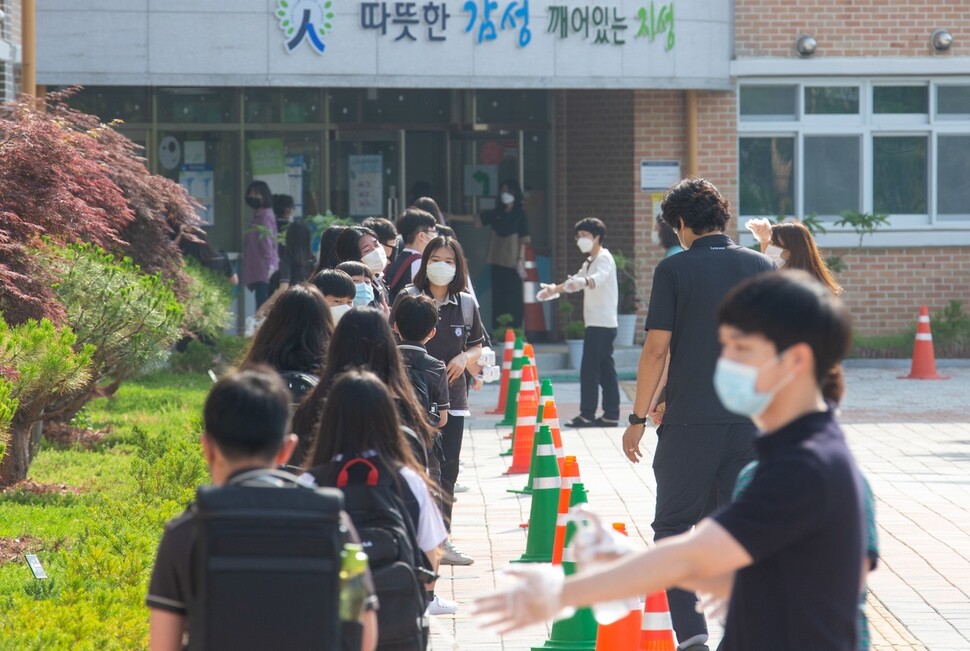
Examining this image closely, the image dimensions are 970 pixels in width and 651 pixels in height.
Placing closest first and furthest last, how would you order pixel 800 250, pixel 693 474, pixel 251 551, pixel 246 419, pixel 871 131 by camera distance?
pixel 251 551 < pixel 246 419 < pixel 693 474 < pixel 800 250 < pixel 871 131

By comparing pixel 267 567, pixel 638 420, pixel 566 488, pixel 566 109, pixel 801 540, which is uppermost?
pixel 566 109

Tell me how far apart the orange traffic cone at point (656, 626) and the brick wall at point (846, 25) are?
14.5 m

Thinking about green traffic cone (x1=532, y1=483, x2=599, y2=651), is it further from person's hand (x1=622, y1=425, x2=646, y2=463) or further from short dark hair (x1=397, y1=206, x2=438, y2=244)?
short dark hair (x1=397, y1=206, x2=438, y2=244)

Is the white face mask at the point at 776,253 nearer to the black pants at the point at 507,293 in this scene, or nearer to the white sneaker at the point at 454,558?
the white sneaker at the point at 454,558

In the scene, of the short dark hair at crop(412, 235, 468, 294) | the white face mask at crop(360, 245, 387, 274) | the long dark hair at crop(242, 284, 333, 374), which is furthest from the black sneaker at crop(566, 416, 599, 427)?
the long dark hair at crop(242, 284, 333, 374)

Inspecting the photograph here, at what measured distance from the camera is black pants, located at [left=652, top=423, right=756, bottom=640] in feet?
20.0

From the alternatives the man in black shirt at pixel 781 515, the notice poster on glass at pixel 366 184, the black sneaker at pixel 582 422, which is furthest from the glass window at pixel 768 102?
the man in black shirt at pixel 781 515

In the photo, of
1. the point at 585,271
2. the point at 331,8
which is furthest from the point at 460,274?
the point at 331,8

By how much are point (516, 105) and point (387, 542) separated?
16878 millimetres

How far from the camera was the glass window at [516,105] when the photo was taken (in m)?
20.5

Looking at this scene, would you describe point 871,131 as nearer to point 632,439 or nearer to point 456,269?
point 456,269

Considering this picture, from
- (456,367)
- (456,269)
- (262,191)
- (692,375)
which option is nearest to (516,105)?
(262,191)

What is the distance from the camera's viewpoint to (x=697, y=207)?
20.4 feet

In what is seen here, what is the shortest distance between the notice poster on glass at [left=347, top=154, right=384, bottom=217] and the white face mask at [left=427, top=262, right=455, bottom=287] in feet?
39.2
